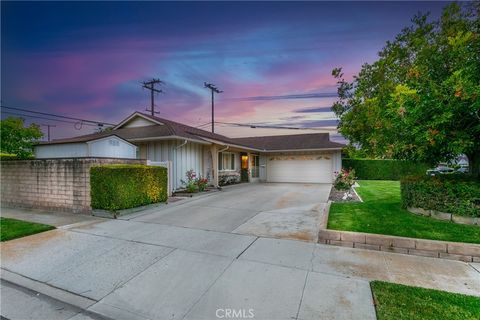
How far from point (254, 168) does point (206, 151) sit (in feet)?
21.9

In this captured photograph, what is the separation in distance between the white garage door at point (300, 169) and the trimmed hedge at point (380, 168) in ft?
14.7

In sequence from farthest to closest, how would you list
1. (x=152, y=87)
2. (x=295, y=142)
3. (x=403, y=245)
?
(x=152, y=87) → (x=295, y=142) → (x=403, y=245)

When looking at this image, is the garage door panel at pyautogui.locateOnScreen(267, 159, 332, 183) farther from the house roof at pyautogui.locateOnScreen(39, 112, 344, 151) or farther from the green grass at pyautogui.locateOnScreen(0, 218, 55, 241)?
the green grass at pyautogui.locateOnScreen(0, 218, 55, 241)

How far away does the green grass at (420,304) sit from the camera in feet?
8.27

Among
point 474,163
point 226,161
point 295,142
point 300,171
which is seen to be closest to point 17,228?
point 226,161

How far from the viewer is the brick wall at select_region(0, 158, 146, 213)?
757 cm

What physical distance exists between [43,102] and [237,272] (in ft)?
74.6

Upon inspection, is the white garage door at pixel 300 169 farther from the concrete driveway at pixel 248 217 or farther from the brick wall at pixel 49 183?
the brick wall at pixel 49 183

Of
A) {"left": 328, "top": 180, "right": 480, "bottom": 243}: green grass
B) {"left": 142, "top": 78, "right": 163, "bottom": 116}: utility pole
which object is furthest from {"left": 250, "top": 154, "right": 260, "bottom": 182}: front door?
{"left": 328, "top": 180, "right": 480, "bottom": 243}: green grass

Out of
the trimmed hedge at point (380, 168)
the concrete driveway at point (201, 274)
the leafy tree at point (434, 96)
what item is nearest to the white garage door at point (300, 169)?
the trimmed hedge at point (380, 168)

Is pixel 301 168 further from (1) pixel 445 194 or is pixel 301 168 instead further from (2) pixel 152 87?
(2) pixel 152 87

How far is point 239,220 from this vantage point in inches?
266

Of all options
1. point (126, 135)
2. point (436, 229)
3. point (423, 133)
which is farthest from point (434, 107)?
point (126, 135)

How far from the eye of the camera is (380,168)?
841 inches
